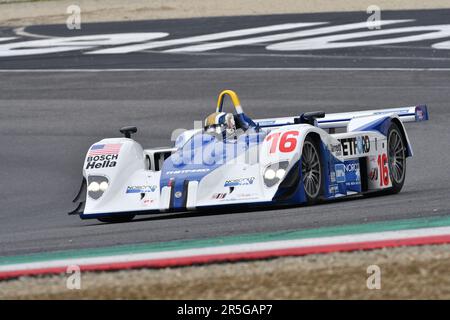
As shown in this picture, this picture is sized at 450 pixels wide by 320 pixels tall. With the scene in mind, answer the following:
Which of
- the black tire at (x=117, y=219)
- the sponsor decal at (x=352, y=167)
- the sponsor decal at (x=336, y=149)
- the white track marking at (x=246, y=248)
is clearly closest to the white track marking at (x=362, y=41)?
the sponsor decal at (x=352, y=167)

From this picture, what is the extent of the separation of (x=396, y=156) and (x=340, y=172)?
130 centimetres

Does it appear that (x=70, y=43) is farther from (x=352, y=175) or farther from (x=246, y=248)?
(x=246, y=248)

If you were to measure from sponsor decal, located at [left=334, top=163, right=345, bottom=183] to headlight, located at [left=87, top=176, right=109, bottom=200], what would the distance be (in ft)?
6.87

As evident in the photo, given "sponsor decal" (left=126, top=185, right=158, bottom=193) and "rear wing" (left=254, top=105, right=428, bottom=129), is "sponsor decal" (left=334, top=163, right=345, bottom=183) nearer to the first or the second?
"rear wing" (left=254, top=105, right=428, bottom=129)

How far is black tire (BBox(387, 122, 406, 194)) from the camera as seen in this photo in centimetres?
1347

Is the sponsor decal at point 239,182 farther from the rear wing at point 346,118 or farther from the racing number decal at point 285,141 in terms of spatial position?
the rear wing at point 346,118

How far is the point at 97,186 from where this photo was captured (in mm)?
12188

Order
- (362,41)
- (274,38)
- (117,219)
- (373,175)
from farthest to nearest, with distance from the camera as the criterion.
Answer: (274,38) → (362,41) → (373,175) → (117,219)

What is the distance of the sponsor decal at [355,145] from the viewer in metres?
12.8

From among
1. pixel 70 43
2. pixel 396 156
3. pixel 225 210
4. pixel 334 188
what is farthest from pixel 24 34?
pixel 225 210

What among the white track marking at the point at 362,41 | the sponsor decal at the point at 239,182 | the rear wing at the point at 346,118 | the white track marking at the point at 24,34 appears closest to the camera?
the sponsor decal at the point at 239,182

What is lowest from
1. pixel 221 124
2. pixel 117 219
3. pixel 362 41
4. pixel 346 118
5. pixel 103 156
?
pixel 117 219

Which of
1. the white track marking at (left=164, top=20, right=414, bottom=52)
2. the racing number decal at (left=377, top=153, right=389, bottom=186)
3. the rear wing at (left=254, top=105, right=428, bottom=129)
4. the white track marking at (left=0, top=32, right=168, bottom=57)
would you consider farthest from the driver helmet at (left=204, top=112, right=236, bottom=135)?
the white track marking at (left=0, top=32, right=168, bottom=57)
